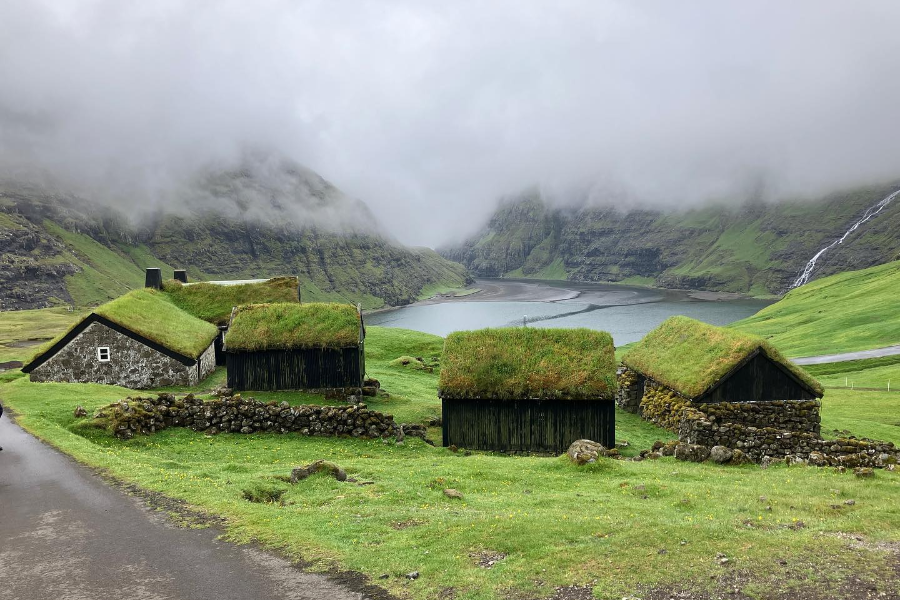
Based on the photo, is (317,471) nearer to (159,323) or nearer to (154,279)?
(159,323)

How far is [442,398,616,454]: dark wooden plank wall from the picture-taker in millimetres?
30891

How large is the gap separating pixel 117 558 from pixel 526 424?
71.6 feet

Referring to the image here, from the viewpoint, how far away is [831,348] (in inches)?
3226

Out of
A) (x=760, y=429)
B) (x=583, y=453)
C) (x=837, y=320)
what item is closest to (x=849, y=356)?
(x=837, y=320)

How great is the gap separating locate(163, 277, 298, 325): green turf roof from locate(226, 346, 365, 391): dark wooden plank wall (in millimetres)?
17437

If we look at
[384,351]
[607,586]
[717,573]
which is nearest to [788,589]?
[717,573]

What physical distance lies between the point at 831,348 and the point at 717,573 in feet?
284

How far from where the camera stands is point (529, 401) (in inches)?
1222

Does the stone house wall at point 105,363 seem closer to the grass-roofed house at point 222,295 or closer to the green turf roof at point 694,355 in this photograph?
the grass-roofed house at point 222,295

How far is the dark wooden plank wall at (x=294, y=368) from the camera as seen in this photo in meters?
41.4

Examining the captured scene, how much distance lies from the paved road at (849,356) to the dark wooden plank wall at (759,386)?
47.4 m

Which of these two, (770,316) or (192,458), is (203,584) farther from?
(770,316)

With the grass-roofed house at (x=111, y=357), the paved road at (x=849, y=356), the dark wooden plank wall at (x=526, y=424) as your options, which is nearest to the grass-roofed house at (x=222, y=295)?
the grass-roofed house at (x=111, y=357)

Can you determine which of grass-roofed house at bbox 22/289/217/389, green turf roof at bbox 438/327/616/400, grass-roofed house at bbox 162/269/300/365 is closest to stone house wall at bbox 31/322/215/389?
grass-roofed house at bbox 22/289/217/389
